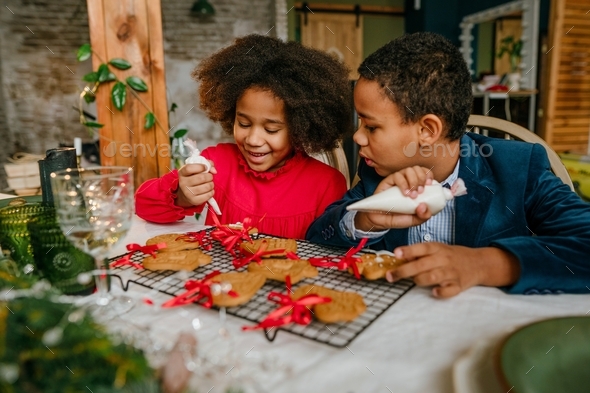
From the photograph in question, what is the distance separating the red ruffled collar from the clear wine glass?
3.05 feet

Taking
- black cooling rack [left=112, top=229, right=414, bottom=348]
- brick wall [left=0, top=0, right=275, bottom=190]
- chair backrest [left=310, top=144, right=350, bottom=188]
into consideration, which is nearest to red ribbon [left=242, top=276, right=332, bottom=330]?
black cooling rack [left=112, top=229, right=414, bottom=348]

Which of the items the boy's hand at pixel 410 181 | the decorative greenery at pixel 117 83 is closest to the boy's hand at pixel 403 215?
the boy's hand at pixel 410 181

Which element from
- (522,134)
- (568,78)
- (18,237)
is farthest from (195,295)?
(568,78)

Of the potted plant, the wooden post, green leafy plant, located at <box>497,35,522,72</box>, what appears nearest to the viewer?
the wooden post

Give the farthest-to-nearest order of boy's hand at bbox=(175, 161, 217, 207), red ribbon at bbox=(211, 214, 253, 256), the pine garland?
boy's hand at bbox=(175, 161, 217, 207) → red ribbon at bbox=(211, 214, 253, 256) → the pine garland

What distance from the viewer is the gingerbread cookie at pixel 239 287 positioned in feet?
2.25

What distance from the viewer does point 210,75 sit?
1.71m

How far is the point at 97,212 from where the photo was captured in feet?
2.50

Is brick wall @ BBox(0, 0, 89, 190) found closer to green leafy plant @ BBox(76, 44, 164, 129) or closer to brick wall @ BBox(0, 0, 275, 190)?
brick wall @ BBox(0, 0, 275, 190)

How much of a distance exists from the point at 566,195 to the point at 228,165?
1.19 meters

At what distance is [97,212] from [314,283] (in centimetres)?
41

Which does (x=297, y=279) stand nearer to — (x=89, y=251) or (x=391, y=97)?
(x=89, y=251)

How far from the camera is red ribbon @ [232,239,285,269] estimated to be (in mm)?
894

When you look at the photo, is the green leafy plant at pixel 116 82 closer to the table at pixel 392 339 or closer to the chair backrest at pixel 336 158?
the chair backrest at pixel 336 158
